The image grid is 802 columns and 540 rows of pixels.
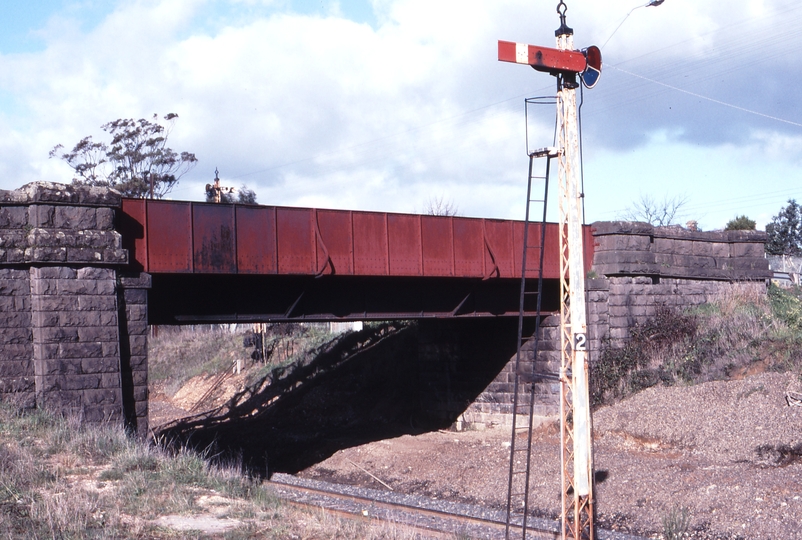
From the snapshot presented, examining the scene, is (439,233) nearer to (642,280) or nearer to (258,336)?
(642,280)

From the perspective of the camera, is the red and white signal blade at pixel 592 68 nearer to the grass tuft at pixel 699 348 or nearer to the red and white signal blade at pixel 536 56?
the red and white signal blade at pixel 536 56

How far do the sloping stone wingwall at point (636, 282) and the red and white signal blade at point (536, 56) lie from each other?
13.0 metres

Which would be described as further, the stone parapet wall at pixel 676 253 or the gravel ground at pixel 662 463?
the stone parapet wall at pixel 676 253

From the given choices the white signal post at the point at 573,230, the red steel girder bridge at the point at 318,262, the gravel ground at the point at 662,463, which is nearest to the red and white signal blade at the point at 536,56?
the white signal post at the point at 573,230

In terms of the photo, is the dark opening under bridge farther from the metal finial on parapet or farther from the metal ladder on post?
the metal finial on parapet

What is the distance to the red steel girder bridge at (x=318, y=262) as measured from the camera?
1659 cm

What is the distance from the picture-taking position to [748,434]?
17047 mm

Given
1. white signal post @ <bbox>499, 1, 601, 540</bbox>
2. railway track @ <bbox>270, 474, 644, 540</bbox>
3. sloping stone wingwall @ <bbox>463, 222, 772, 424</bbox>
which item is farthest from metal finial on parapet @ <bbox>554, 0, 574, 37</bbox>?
sloping stone wingwall @ <bbox>463, 222, 772, 424</bbox>

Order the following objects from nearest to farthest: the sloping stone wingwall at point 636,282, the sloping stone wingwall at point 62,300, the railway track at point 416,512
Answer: the railway track at point 416,512 < the sloping stone wingwall at point 62,300 < the sloping stone wingwall at point 636,282

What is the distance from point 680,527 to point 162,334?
1715 inches

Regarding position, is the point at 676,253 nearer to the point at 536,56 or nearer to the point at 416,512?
the point at 416,512

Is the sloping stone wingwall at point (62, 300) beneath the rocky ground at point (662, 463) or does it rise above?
above

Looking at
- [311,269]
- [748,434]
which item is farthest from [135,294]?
[748,434]

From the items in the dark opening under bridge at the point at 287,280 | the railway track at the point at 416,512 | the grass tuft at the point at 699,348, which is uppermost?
the dark opening under bridge at the point at 287,280
